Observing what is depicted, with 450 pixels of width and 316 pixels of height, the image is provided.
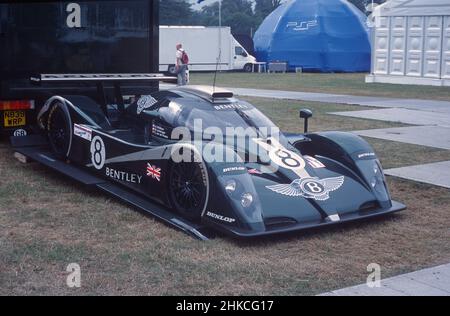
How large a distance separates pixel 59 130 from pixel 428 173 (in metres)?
4.83

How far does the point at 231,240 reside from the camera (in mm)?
5859

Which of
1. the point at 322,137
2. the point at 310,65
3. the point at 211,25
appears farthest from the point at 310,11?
the point at 322,137

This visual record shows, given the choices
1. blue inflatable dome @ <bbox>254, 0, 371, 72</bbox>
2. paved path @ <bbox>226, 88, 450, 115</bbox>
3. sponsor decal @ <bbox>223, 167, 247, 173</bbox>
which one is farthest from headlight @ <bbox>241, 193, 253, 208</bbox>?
blue inflatable dome @ <bbox>254, 0, 371, 72</bbox>

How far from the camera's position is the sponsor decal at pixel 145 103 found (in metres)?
7.45

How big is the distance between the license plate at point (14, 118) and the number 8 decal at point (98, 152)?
261 cm

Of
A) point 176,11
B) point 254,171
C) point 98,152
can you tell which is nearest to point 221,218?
point 254,171

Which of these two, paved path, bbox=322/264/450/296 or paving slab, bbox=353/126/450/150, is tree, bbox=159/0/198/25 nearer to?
paving slab, bbox=353/126/450/150

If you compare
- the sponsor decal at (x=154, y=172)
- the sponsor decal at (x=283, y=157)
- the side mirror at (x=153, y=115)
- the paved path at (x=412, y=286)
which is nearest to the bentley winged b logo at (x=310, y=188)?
the sponsor decal at (x=283, y=157)

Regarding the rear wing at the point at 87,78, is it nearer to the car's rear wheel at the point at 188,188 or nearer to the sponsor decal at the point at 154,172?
the sponsor decal at the point at 154,172

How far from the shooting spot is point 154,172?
6.51 metres

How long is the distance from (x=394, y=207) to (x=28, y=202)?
3.81 m

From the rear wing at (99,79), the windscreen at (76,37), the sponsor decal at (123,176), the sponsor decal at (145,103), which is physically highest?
the windscreen at (76,37)

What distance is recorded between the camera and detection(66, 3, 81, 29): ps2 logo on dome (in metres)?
10.0
